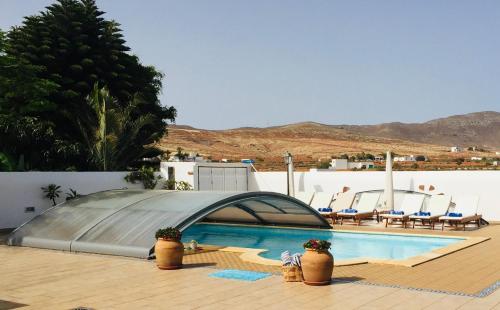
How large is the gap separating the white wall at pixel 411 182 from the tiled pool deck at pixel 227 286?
8.09 m

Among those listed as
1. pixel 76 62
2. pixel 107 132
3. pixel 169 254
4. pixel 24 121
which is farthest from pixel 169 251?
pixel 76 62

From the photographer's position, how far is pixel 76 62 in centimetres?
3309

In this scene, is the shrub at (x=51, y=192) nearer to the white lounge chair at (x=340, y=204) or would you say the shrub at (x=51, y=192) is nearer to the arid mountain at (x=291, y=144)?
the white lounge chair at (x=340, y=204)

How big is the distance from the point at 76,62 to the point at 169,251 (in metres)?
24.6

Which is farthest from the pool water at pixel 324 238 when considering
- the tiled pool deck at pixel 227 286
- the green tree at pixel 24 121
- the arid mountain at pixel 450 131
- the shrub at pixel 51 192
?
the arid mountain at pixel 450 131

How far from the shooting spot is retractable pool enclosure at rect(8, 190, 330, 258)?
1348 cm

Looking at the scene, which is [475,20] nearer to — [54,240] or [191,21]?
[191,21]

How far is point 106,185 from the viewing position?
76.3 feet

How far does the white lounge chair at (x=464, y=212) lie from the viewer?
17812 millimetres

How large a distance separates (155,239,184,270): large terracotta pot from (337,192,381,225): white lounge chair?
32.5 ft

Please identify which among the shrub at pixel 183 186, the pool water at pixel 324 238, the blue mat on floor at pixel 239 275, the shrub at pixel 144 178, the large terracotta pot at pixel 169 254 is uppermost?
the shrub at pixel 144 178

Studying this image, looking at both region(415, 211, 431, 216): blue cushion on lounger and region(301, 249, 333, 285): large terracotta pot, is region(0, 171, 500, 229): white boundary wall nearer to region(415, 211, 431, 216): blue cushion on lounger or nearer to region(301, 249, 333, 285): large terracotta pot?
region(415, 211, 431, 216): blue cushion on lounger

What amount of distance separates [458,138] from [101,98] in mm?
155126

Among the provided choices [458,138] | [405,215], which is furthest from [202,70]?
[458,138]
